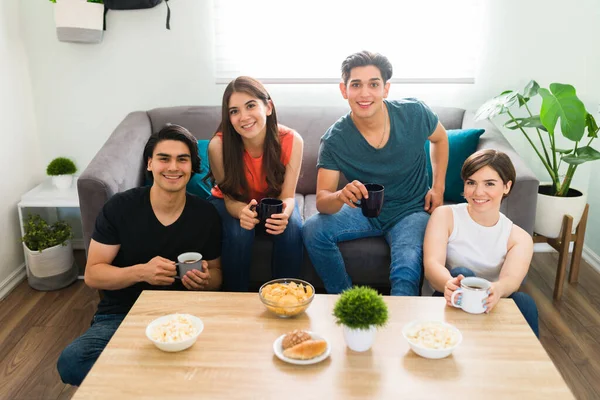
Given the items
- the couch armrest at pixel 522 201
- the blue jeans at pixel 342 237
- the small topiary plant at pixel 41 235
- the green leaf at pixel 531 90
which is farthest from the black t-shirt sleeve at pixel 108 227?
the green leaf at pixel 531 90

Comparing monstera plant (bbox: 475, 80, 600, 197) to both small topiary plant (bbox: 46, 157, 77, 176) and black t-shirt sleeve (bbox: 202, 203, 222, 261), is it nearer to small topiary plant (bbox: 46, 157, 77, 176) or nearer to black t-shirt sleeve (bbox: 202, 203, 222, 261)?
black t-shirt sleeve (bbox: 202, 203, 222, 261)

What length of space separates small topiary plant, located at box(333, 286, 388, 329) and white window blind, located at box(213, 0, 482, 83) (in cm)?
206

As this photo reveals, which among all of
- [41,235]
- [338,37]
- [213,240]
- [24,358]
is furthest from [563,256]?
[41,235]

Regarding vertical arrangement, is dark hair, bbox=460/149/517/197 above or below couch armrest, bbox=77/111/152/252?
above

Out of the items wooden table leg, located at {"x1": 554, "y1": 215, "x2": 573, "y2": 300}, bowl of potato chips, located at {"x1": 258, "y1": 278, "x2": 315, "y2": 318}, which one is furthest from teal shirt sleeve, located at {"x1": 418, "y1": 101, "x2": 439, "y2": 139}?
bowl of potato chips, located at {"x1": 258, "y1": 278, "x2": 315, "y2": 318}

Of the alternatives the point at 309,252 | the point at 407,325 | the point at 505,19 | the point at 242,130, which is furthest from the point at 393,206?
the point at 505,19

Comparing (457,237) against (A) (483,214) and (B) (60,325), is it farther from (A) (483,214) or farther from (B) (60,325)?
(B) (60,325)

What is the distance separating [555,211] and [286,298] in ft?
5.72

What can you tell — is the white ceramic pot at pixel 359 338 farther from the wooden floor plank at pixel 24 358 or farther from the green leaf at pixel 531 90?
the green leaf at pixel 531 90

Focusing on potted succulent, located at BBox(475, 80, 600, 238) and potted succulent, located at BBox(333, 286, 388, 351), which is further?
potted succulent, located at BBox(475, 80, 600, 238)

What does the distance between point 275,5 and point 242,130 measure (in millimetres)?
1173

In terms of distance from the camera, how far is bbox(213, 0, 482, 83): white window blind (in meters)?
3.23

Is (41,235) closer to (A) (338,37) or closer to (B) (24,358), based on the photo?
(B) (24,358)

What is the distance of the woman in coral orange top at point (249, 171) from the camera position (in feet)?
7.80
